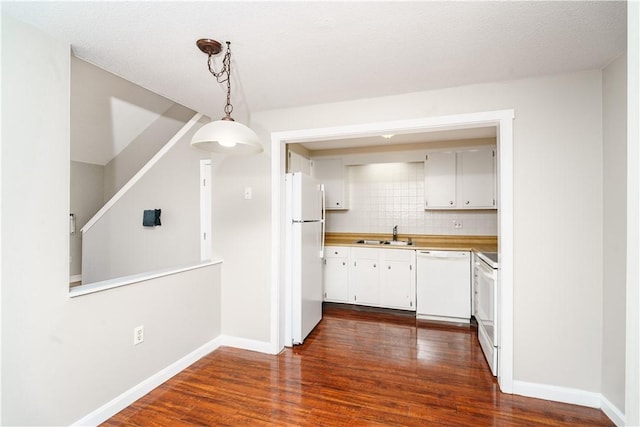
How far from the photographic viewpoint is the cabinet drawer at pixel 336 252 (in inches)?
163

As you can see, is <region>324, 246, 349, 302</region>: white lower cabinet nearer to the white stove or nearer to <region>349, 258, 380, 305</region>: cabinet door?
<region>349, 258, 380, 305</region>: cabinet door

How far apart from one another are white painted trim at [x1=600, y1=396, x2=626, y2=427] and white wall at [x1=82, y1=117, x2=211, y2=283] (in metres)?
3.59

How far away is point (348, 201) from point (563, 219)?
9.55 feet

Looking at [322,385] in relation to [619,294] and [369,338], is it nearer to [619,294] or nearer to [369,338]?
[369,338]

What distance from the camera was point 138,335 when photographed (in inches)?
86.0

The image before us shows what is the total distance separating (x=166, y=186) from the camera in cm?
362

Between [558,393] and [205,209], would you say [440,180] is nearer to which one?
[558,393]

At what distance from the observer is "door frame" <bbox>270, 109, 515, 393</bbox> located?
222cm

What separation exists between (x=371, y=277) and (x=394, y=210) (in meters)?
1.12

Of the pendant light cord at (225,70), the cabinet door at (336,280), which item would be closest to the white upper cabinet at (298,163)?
the cabinet door at (336,280)

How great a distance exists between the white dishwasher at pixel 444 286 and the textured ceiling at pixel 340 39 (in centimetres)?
212

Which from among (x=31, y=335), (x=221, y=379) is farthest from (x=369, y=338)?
(x=31, y=335)

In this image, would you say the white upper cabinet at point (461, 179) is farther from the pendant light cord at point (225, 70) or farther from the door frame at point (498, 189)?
the pendant light cord at point (225, 70)

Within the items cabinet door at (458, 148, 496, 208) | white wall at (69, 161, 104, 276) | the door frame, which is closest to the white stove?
the door frame
